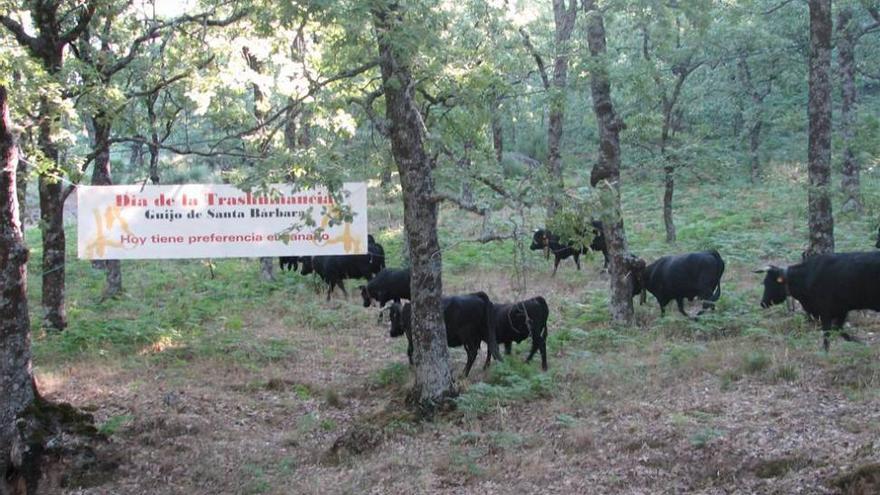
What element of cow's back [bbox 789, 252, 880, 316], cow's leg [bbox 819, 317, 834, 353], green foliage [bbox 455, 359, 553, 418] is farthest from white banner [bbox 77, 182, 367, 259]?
cow's leg [bbox 819, 317, 834, 353]

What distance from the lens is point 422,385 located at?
1130 centimetres

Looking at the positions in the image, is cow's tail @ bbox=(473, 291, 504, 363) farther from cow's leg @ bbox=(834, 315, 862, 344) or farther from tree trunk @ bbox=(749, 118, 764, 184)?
tree trunk @ bbox=(749, 118, 764, 184)

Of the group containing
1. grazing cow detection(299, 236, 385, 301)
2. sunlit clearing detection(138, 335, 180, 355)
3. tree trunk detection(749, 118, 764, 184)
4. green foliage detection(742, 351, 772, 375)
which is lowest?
sunlit clearing detection(138, 335, 180, 355)

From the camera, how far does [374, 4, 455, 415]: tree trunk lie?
10.9m

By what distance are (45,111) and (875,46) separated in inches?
1203

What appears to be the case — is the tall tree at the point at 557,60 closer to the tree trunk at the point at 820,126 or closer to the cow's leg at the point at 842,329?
the tree trunk at the point at 820,126

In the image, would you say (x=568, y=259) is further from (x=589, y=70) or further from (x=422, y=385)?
(x=422, y=385)

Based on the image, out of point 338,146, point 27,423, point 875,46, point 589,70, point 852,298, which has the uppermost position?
point 875,46

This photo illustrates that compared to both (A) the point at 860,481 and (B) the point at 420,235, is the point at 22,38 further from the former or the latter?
(A) the point at 860,481

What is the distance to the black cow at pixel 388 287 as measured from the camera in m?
19.8

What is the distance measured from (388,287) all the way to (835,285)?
982 cm

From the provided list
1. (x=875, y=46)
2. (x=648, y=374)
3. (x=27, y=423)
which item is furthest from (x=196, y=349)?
(x=875, y=46)

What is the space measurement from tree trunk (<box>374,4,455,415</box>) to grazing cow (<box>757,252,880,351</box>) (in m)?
5.62

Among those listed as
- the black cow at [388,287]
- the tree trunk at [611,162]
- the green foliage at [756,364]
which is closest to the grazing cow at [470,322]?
the tree trunk at [611,162]
